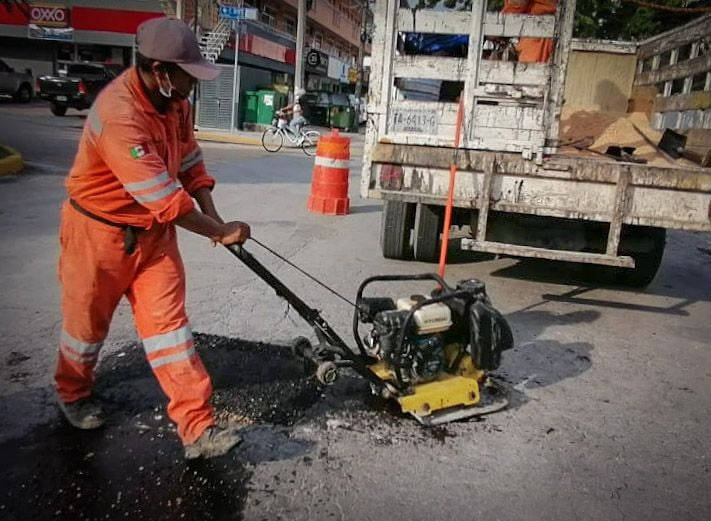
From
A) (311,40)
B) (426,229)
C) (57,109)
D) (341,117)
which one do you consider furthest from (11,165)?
(311,40)

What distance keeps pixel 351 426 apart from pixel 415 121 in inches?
111

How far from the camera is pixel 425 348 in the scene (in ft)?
10.8

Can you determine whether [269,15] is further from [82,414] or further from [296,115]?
Answer: [82,414]

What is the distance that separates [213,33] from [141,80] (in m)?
26.9

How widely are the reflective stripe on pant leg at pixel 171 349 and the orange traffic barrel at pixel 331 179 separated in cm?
594

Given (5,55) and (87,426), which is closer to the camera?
(87,426)

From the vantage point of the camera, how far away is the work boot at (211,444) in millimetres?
2725

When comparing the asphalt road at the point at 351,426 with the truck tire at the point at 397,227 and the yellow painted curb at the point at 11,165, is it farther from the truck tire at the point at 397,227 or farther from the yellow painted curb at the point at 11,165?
the yellow painted curb at the point at 11,165

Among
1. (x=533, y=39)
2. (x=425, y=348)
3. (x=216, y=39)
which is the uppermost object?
(x=216, y=39)

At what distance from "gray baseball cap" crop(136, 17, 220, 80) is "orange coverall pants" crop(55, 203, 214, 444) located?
26.6 inches

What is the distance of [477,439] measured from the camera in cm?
318

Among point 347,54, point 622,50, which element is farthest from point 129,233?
point 347,54

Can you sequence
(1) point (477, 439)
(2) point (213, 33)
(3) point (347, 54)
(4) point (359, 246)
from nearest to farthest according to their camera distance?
(1) point (477, 439), (4) point (359, 246), (2) point (213, 33), (3) point (347, 54)

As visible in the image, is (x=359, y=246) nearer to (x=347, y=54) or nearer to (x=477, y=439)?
(x=477, y=439)
